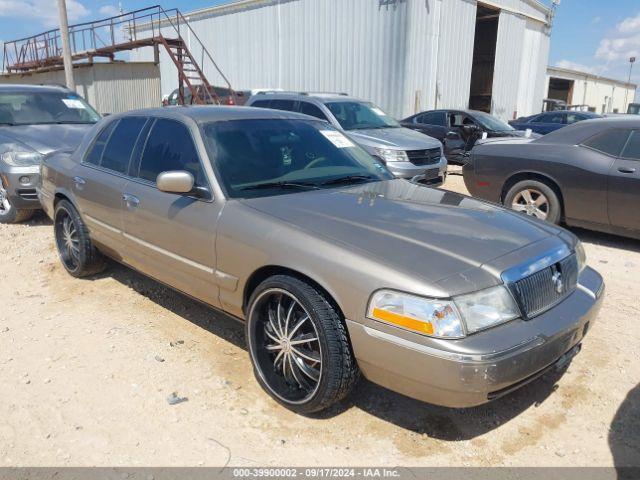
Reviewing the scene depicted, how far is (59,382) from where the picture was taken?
3246 millimetres

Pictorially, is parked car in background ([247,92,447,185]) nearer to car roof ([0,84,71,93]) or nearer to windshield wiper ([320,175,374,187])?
car roof ([0,84,71,93])

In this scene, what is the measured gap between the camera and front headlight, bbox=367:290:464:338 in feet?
7.65

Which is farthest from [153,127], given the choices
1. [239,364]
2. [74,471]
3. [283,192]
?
[74,471]

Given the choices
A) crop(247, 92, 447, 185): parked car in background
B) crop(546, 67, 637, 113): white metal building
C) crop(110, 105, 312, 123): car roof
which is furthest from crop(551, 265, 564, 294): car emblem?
crop(546, 67, 637, 113): white metal building

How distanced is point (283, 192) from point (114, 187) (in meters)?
1.58

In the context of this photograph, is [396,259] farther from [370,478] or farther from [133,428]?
[133,428]

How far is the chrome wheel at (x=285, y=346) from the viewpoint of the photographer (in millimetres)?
2811

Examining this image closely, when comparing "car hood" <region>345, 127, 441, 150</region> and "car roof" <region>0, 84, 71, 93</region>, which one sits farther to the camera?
"car hood" <region>345, 127, 441, 150</region>

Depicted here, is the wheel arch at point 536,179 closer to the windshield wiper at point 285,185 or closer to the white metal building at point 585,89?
the windshield wiper at point 285,185

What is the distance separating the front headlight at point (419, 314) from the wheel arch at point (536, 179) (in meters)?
4.66

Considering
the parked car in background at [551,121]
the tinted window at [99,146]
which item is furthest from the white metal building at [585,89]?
the tinted window at [99,146]

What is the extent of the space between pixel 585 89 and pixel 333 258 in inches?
1731

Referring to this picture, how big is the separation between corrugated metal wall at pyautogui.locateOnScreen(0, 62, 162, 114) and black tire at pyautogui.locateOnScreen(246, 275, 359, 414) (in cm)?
2312

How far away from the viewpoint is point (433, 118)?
13.7 m
